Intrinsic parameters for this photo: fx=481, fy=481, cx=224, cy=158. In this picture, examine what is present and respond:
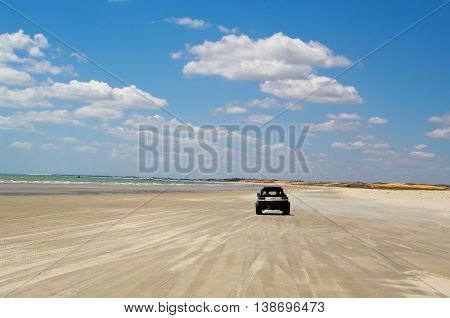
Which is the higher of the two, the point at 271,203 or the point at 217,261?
the point at 271,203

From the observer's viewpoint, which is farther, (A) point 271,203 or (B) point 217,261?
(A) point 271,203

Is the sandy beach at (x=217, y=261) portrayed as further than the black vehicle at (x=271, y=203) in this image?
No

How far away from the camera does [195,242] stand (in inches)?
624

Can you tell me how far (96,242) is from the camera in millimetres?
15523

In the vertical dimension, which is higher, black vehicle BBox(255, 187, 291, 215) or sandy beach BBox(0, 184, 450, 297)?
black vehicle BBox(255, 187, 291, 215)

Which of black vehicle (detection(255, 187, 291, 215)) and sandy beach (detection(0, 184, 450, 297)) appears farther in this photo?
black vehicle (detection(255, 187, 291, 215))

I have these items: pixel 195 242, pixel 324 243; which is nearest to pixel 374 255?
pixel 324 243

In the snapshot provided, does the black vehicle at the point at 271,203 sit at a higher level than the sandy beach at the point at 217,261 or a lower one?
higher

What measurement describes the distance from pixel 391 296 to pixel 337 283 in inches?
49.3

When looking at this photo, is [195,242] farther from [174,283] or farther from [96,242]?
[174,283]

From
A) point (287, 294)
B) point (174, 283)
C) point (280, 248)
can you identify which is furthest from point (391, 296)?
point (280, 248)
